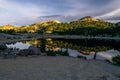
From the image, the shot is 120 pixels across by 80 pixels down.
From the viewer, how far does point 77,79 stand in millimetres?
18594

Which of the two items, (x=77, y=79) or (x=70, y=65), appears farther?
(x=70, y=65)

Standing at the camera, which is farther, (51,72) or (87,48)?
(87,48)

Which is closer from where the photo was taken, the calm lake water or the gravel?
the gravel

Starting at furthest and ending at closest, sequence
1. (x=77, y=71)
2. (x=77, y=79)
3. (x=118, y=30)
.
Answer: (x=118, y=30) → (x=77, y=71) → (x=77, y=79)

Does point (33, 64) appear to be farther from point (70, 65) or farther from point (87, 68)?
point (87, 68)

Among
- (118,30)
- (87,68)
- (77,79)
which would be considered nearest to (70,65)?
(87,68)

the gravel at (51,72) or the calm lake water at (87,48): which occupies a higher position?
the gravel at (51,72)

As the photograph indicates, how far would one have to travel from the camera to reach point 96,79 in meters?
18.7

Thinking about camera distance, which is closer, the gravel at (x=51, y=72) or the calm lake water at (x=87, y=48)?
the gravel at (x=51, y=72)

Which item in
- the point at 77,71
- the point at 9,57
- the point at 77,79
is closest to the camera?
the point at 77,79

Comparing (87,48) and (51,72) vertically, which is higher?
(51,72)

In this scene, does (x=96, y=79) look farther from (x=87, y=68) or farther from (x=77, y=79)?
(x=87, y=68)

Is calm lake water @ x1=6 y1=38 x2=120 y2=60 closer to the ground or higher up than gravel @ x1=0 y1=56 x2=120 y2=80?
closer to the ground

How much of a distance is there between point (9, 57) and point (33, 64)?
16.2ft
